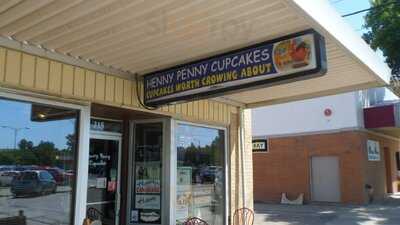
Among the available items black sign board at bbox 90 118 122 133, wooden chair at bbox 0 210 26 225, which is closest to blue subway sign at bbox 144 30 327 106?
black sign board at bbox 90 118 122 133

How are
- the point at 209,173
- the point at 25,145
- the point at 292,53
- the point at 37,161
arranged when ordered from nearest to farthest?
the point at 292,53, the point at 25,145, the point at 37,161, the point at 209,173

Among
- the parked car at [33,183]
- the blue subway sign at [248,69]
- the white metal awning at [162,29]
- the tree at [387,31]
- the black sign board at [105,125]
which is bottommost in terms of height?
the parked car at [33,183]

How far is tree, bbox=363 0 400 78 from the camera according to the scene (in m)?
16.5

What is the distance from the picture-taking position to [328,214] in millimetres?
15070

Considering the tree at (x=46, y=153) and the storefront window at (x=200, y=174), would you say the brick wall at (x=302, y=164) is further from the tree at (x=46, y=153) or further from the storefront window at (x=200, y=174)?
the tree at (x=46, y=153)

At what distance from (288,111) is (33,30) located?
1630 cm

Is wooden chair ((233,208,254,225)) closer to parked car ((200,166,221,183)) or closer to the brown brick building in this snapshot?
parked car ((200,166,221,183))

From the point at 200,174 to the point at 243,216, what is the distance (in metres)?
1.57

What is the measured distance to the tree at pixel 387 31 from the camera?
54.3ft

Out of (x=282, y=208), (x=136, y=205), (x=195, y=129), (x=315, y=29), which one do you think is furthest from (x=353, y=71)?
(x=282, y=208)

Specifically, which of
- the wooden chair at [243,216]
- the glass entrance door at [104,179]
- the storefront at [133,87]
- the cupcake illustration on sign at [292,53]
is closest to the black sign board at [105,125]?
the storefront at [133,87]

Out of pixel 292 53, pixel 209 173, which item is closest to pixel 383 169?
pixel 209 173

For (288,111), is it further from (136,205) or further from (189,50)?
(189,50)

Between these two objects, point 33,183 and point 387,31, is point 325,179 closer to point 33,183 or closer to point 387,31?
point 387,31
